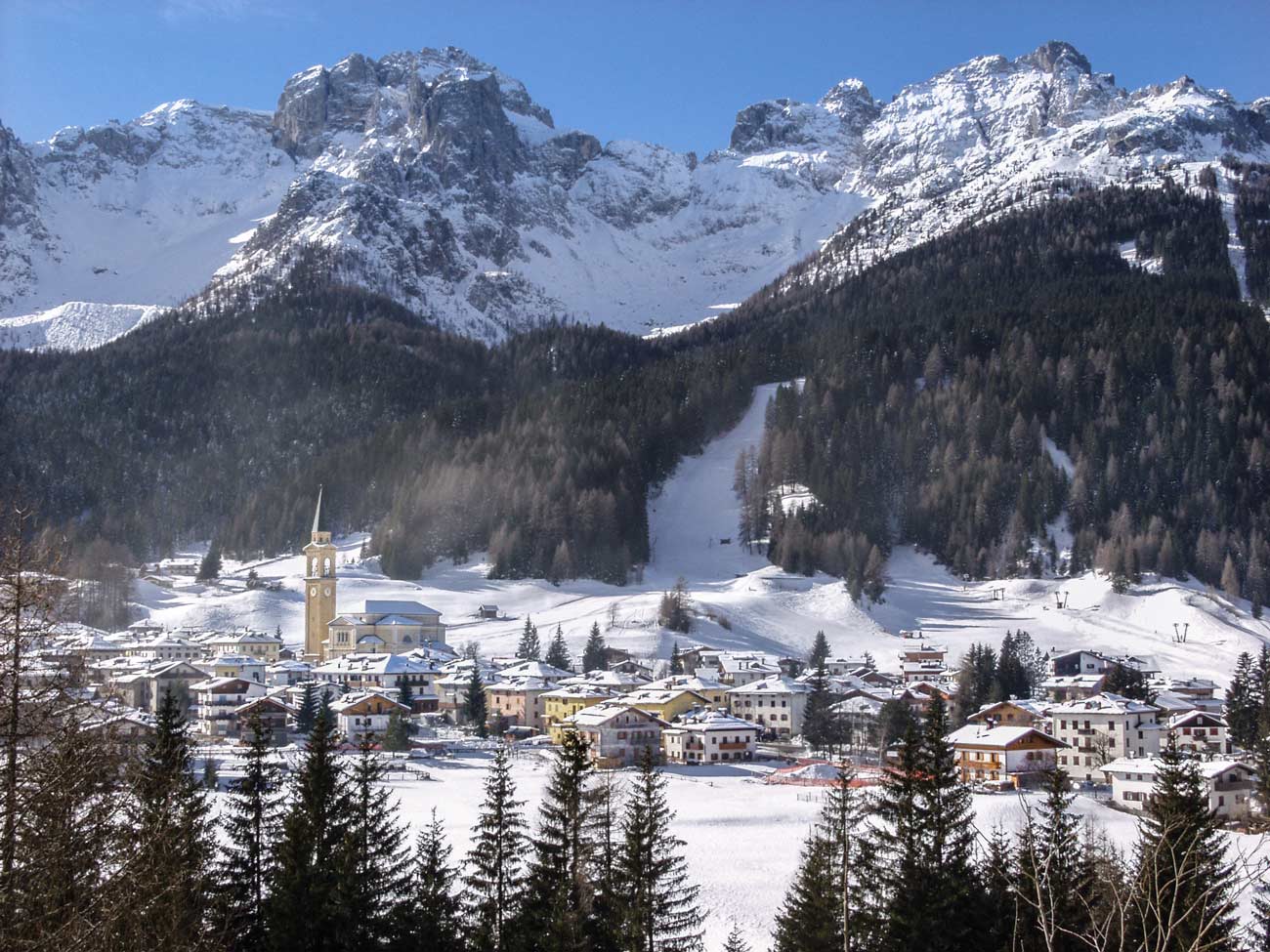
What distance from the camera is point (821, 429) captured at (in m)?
146

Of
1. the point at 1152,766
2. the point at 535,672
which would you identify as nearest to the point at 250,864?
the point at 1152,766

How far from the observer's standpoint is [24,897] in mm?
11984

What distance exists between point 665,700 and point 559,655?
680 inches

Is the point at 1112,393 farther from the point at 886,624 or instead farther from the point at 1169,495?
the point at 886,624

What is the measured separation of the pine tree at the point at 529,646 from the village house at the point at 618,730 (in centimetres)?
2241

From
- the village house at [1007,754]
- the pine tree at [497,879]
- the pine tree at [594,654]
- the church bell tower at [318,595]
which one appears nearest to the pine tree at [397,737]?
the pine tree at [594,654]

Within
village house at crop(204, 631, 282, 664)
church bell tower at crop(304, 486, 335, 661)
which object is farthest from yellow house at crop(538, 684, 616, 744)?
church bell tower at crop(304, 486, 335, 661)

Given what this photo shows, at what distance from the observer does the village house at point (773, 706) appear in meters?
78.2

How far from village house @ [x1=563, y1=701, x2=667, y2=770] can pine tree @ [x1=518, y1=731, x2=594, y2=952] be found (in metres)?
39.1

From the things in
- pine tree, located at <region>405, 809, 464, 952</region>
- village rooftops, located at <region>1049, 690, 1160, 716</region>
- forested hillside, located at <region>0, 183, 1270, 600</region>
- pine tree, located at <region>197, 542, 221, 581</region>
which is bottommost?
village rooftops, located at <region>1049, 690, 1160, 716</region>

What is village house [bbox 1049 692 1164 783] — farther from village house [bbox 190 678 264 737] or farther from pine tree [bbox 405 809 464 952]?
pine tree [bbox 405 809 464 952]

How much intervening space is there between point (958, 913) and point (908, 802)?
2.18m

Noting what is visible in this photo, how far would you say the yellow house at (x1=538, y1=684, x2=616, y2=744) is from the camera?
7750 centimetres

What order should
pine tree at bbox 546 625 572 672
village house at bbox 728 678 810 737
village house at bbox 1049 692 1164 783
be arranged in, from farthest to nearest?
1. pine tree at bbox 546 625 572 672
2. village house at bbox 728 678 810 737
3. village house at bbox 1049 692 1164 783
